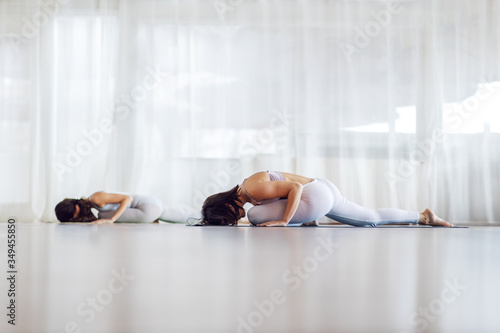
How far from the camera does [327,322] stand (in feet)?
1.82

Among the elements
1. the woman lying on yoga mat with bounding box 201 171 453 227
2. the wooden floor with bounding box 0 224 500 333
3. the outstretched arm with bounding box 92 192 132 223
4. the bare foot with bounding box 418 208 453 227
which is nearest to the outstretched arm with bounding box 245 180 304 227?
the woman lying on yoga mat with bounding box 201 171 453 227

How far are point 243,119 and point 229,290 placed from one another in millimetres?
4634

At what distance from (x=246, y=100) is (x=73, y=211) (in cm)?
228

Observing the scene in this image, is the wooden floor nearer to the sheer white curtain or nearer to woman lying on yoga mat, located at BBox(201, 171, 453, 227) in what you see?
woman lying on yoga mat, located at BBox(201, 171, 453, 227)

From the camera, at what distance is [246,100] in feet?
17.5

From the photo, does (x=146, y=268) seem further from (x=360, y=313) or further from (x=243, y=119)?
(x=243, y=119)

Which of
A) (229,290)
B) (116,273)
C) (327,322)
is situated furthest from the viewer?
(116,273)

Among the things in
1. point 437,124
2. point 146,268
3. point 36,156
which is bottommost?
point 146,268

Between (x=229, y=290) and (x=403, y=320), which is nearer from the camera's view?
(x=403, y=320)

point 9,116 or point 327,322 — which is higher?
point 9,116

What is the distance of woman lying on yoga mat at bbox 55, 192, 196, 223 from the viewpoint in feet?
12.5

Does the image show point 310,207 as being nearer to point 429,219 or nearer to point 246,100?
point 429,219

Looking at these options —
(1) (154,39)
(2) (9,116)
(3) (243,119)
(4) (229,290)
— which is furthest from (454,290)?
(2) (9,116)

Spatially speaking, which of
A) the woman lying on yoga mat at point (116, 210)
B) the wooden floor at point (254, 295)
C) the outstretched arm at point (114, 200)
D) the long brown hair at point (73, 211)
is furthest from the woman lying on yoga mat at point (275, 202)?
the wooden floor at point (254, 295)
